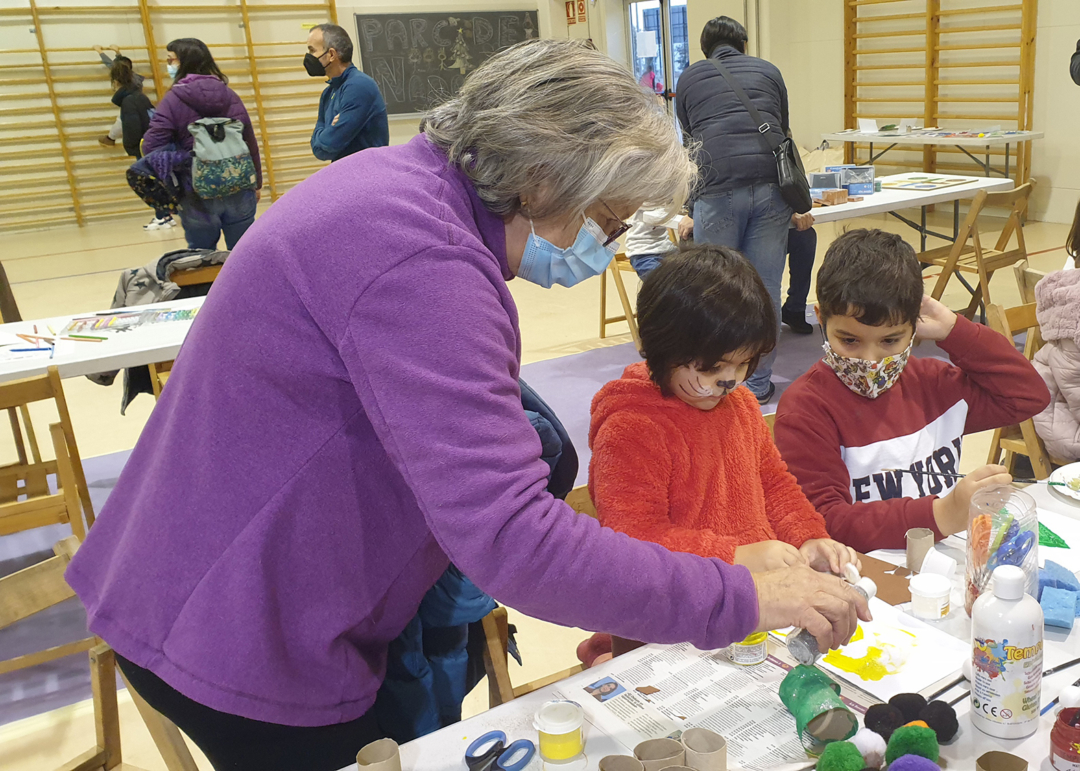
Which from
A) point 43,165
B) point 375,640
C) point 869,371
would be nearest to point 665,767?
point 375,640

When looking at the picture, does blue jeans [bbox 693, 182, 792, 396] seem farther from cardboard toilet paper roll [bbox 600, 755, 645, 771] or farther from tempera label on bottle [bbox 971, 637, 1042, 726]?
cardboard toilet paper roll [bbox 600, 755, 645, 771]

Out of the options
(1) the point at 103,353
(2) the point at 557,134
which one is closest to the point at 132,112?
(1) the point at 103,353

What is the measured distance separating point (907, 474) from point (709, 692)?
0.91 metres

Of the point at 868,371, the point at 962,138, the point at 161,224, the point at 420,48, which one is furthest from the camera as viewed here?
the point at 420,48

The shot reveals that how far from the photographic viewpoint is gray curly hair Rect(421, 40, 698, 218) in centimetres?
95

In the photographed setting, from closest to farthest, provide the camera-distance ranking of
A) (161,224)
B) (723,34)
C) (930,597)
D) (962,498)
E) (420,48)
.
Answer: (930,597)
(962,498)
(723,34)
(161,224)
(420,48)

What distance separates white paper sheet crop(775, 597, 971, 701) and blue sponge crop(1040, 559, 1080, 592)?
0.17 meters

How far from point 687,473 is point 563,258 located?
1.89ft

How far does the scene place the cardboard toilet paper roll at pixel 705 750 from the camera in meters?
0.91

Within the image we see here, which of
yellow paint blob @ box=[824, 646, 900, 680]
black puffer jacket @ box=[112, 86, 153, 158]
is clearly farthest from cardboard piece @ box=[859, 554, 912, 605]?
black puffer jacket @ box=[112, 86, 153, 158]

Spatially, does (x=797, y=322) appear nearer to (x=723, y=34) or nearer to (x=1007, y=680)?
(x=723, y=34)

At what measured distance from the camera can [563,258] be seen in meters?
1.07

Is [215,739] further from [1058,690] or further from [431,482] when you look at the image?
[1058,690]

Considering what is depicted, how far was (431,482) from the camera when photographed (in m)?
0.83
